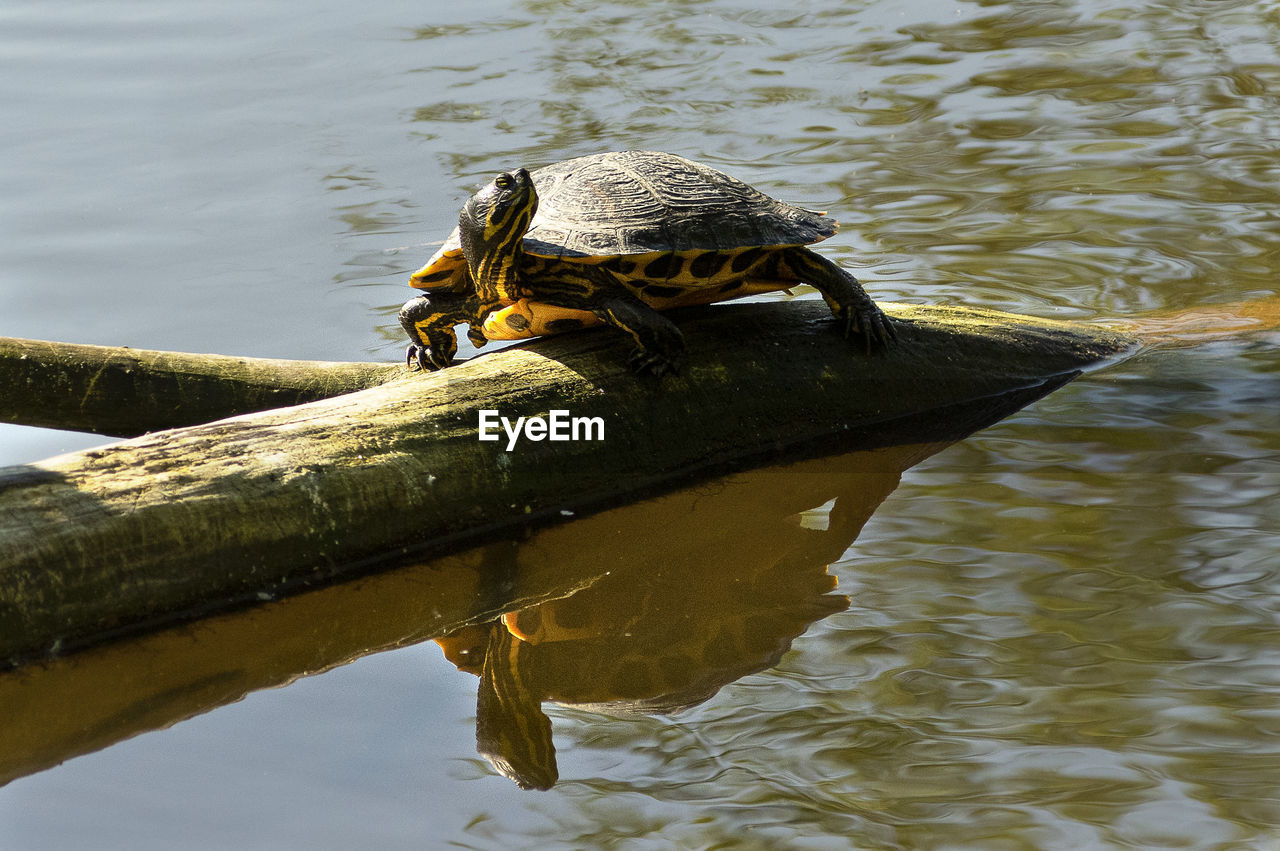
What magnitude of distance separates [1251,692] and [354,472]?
6.75 feet

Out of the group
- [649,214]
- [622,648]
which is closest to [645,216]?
[649,214]

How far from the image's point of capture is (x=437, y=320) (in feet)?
12.2

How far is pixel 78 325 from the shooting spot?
477 centimetres

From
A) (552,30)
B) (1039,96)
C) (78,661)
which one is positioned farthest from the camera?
(552,30)

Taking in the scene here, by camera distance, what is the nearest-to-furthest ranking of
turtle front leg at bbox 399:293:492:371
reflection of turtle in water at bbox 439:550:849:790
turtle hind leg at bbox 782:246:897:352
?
reflection of turtle in water at bbox 439:550:849:790, turtle hind leg at bbox 782:246:897:352, turtle front leg at bbox 399:293:492:371

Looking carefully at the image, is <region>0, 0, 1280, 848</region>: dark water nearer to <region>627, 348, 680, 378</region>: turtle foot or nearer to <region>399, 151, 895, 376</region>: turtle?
<region>627, 348, 680, 378</region>: turtle foot

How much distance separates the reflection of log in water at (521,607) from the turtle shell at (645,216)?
0.71 metres

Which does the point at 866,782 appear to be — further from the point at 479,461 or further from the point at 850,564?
the point at 479,461

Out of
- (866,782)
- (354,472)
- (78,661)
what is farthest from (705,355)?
(78,661)

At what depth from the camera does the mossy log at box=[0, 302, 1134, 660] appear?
103 inches

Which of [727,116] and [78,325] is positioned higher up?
[727,116]

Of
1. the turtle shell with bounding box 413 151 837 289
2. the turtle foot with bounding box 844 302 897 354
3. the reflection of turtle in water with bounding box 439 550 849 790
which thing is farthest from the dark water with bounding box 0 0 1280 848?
the turtle shell with bounding box 413 151 837 289

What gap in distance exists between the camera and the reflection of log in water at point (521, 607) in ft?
8.42

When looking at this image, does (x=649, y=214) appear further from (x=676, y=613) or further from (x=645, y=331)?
(x=676, y=613)
